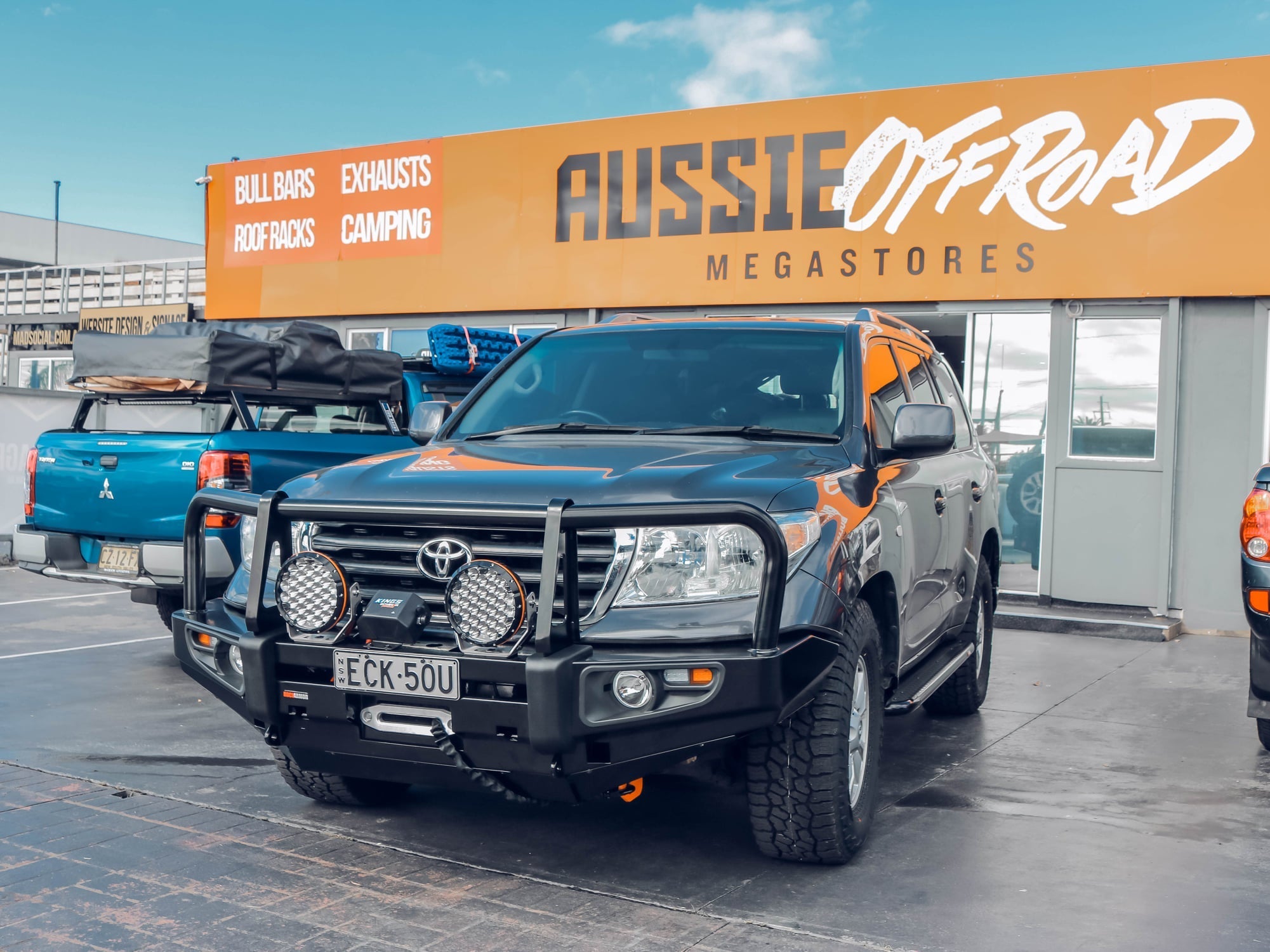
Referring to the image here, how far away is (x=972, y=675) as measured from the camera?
6906 millimetres

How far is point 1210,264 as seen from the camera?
1054cm

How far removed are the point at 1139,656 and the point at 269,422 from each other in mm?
6636

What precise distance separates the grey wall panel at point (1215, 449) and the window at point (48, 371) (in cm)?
1887

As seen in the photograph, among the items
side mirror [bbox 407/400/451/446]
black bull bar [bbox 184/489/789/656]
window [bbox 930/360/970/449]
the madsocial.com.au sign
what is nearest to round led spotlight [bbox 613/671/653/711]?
black bull bar [bbox 184/489/789/656]

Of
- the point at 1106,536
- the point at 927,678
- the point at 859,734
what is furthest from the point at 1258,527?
the point at 1106,536

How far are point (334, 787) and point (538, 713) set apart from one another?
1686 mm

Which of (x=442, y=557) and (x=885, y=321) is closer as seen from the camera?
(x=442, y=557)

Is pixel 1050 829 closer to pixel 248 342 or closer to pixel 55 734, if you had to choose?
pixel 55 734

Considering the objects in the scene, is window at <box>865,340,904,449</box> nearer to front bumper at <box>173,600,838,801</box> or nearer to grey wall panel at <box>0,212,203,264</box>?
front bumper at <box>173,600,838,801</box>

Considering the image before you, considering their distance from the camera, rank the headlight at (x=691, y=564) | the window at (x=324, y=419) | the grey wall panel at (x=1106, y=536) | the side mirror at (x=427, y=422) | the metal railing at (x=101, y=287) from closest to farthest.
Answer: the headlight at (x=691, y=564)
the side mirror at (x=427, y=422)
the window at (x=324, y=419)
the grey wall panel at (x=1106, y=536)
the metal railing at (x=101, y=287)

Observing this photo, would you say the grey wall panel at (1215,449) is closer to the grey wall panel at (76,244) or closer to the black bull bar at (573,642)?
the black bull bar at (573,642)

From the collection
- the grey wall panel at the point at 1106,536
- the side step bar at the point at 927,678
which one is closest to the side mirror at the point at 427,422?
the side step bar at the point at 927,678

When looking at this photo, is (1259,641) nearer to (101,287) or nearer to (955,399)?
(955,399)

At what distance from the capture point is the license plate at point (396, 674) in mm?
3674
